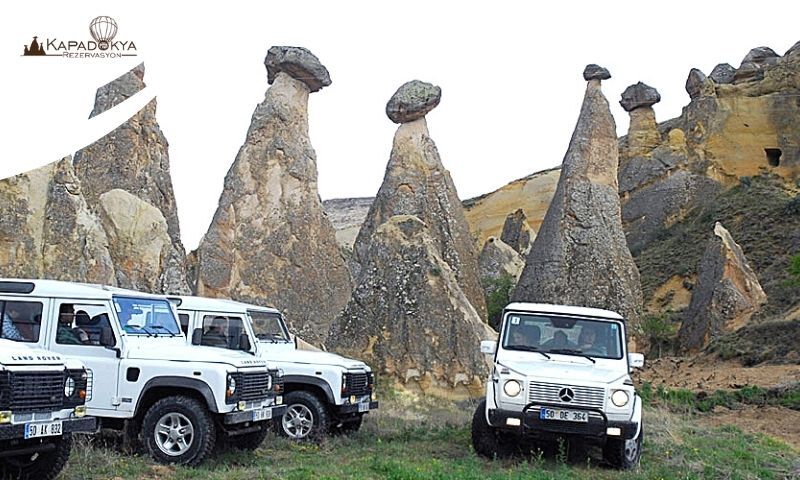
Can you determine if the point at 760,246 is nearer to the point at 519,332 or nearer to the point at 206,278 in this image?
the point at 206,278

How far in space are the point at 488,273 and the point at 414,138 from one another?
17.4 metres

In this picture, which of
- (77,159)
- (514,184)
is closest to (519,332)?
(77,159)

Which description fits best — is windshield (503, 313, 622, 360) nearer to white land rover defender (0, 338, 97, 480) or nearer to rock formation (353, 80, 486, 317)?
white land rover defender (0, 338, 97, 480)

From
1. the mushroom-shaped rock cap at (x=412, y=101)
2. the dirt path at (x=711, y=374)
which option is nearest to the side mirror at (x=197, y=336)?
the dirt path at (x=711, y=374)

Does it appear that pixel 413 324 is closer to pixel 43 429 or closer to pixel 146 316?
pixel 146 316

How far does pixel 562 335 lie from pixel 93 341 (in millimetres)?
5320

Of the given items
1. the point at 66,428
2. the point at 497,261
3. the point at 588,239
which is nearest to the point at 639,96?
the point at 497,261

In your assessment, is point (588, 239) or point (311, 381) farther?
point (588, 239)

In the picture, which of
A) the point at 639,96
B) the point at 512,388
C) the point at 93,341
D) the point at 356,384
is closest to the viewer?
the point at 93,341

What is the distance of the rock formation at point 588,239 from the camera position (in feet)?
91.6

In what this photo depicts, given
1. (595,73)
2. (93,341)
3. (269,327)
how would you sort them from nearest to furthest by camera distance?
(93,341), (269,327), (595,73)

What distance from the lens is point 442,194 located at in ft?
93.2

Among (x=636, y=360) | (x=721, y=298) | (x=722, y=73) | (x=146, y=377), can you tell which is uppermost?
(x=722, y=73)

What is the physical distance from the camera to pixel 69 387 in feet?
27.1
